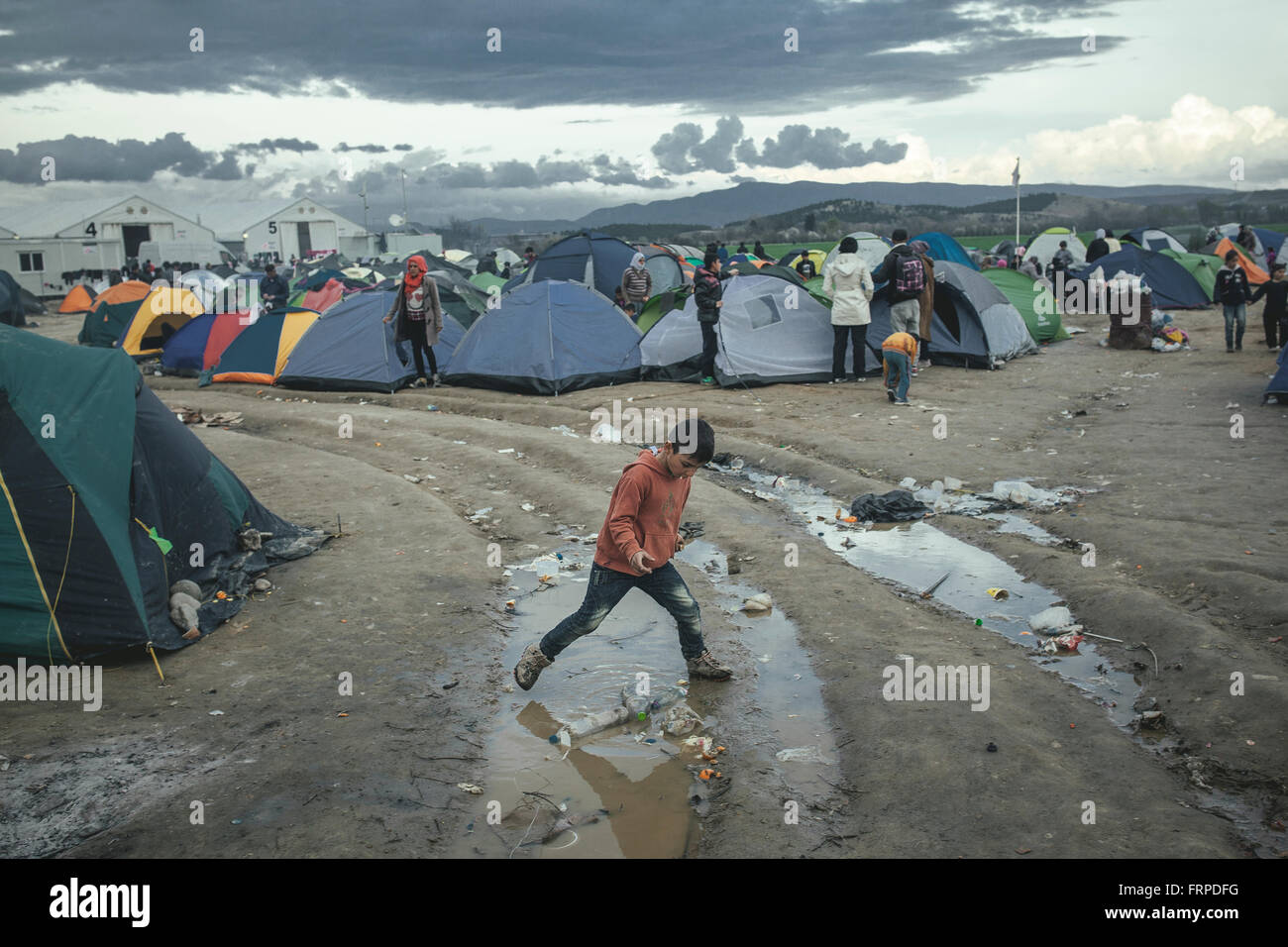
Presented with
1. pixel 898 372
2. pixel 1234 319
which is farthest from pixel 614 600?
pixel 1234 319

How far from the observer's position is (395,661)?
5.85 m

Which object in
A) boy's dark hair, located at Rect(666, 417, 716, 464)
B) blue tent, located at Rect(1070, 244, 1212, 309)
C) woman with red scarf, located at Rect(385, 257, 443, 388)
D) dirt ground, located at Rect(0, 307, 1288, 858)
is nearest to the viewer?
dirt ground, located at Rect(0, 307, 1288, 858)

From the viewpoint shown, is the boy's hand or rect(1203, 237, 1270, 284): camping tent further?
rect(1203, 237, 1270, 284): camping tent

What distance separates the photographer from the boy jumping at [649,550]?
5051 millimetres

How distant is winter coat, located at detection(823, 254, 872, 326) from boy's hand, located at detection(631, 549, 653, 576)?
31.4ft

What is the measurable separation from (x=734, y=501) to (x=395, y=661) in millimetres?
4117

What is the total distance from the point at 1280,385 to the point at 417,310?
11.5 m

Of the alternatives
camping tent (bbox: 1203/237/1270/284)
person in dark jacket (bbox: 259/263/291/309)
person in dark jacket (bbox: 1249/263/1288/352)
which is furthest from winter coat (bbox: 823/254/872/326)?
person in dark jacket (bbox: 259/263/291/309)

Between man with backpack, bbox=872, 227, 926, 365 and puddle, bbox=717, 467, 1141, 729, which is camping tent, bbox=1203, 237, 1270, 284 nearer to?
man with backpack, bbox=872, 227, 926, 365

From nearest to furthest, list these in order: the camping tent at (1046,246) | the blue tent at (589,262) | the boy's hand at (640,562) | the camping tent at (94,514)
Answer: the boy's hand at (640,562)
the camping tent at (94,514)
the blue tent at (589,262)
the camping tent at (1046,246)

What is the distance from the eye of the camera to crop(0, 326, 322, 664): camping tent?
5.62m

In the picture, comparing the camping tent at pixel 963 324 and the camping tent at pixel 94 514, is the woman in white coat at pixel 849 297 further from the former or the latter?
the camping tent at pixel 94 514

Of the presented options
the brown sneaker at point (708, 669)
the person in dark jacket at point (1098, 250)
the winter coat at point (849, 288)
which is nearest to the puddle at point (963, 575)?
the brown sneaker at point (708, 669)

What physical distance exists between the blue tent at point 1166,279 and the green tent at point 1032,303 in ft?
15.9
